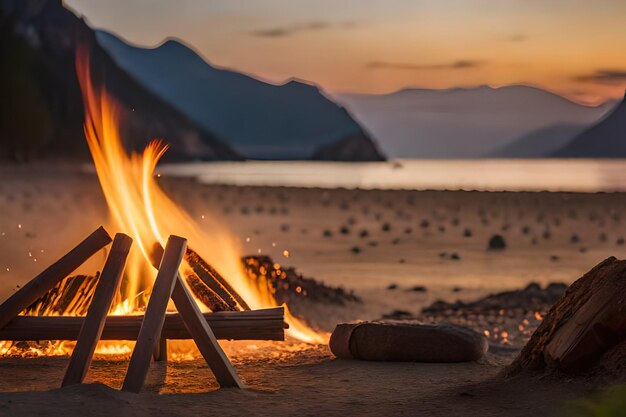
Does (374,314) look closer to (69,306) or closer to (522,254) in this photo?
(69,306)

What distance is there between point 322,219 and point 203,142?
330 ft

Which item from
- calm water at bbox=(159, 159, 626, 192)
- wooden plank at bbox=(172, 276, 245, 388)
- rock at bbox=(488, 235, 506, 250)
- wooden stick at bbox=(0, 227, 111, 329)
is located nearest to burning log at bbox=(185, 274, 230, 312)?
wooden plank at bbox=(172, 276, 245, 388)

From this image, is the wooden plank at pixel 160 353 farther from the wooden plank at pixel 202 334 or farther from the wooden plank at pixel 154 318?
A: the wooden plank at pixel 154 318

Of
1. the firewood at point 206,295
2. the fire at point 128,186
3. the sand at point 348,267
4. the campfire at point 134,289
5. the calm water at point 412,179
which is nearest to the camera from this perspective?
the sand at point 348,267

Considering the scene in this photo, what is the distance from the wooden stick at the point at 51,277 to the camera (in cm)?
818

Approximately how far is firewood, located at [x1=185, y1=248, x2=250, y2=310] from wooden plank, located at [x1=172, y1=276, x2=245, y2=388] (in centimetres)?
120

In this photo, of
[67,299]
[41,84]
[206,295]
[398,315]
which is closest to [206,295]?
[206,295]

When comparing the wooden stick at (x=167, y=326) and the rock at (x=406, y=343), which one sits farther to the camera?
the rock at (x=406, y=343)

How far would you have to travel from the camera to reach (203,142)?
137 metres

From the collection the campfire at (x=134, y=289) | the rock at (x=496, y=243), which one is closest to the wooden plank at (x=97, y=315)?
the campfire at (x=134, y=289)

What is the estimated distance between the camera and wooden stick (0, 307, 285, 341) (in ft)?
26.7

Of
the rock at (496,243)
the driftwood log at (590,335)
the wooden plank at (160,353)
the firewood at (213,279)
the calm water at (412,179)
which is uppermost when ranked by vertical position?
the calm water at (412,179)

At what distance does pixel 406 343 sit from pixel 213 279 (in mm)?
1843

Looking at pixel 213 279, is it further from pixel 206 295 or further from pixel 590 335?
pixel 590 335
